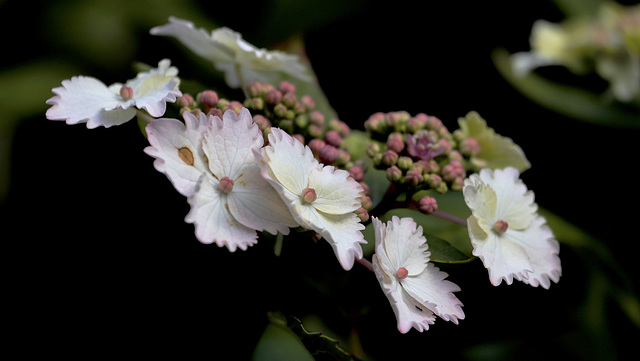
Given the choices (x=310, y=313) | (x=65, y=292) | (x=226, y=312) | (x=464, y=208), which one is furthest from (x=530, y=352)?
(x=65, y=292)

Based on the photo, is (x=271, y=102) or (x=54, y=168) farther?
(x=54, y=168)

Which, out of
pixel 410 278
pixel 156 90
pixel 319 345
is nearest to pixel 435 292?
pixel 410 278

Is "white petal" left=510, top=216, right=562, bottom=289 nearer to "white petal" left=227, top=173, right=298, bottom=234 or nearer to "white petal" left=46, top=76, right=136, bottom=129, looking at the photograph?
"white petal" left=227, top=173, right=298, bottom=234

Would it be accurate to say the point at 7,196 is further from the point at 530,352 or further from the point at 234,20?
the point at 530,352

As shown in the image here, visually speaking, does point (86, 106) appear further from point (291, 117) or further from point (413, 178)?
point (413, 178)

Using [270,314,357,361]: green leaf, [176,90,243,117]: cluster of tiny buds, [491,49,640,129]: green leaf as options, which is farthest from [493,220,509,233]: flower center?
[491,49,640,129]: green leaf
